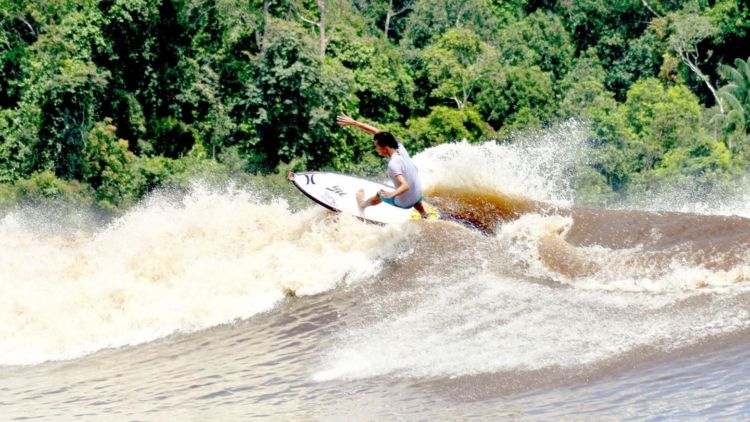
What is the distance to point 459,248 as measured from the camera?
10.2 metres

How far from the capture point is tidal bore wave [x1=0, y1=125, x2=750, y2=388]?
7.52 m

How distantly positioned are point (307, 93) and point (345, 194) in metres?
14.1

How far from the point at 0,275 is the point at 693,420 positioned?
342 inches

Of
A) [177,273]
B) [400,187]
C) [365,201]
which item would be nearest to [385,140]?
[400,187]

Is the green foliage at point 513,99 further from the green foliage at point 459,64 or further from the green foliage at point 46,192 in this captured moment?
the green foliage at point 46,192

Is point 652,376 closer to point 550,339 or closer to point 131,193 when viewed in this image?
point 550,339

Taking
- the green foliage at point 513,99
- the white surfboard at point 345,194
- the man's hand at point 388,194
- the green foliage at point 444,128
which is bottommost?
the green foliage at point 444,128

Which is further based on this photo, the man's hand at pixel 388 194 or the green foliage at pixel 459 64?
the green foliage at pixel 459 64

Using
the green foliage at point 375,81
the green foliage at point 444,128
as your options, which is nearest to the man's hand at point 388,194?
the green foliage at point 444,128

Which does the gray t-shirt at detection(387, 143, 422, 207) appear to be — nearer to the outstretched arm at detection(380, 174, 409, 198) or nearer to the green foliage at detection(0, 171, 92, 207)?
the outstretched arm at detection(380, 174, 409, 198)

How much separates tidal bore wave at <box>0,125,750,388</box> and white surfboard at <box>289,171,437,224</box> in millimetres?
239

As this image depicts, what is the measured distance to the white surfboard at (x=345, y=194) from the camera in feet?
37.5

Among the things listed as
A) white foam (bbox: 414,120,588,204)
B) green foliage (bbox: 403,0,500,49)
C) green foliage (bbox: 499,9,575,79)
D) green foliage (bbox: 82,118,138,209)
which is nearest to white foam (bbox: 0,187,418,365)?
white foam (bbox: 414,120,588,204)

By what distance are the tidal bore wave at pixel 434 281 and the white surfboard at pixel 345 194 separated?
0.24 metres
